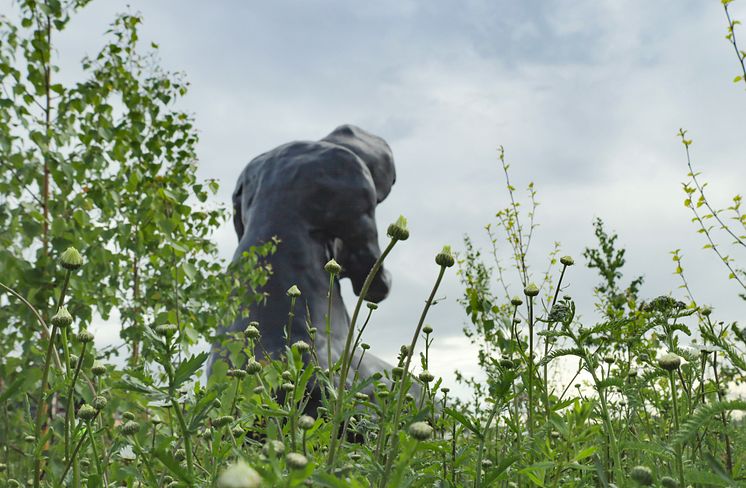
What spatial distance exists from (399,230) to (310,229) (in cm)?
582

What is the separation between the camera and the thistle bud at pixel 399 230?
3.38ft

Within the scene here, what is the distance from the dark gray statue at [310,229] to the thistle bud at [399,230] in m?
5.18

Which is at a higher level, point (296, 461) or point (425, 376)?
point (425, 376)

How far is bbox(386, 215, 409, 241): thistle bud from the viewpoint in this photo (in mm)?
1031

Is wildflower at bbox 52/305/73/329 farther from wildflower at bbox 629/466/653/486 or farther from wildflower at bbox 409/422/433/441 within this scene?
wildflower at bbox 629/466/653/486

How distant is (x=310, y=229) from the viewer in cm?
681

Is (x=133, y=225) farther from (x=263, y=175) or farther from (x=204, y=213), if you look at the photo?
(x=263, y=175)

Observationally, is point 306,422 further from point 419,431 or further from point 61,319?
point 61,319

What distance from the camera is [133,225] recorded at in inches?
159

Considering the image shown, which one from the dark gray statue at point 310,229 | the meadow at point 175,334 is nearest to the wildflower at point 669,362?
the meadow at point 175,334

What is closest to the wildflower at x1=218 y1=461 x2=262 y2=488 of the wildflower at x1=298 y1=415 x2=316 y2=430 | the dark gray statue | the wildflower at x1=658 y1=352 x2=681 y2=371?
the wildflower at x1=298 y1=415 x2=316 y2=430

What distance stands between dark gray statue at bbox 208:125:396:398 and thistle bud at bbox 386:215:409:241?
5.18 m

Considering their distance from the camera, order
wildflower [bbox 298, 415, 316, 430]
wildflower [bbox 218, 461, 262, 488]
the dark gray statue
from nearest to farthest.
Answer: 1. wildflower [bbox 218, 461, 262, 488]
2. wildflower [bbox 298, 415, 316, 430]
3. the dark gray statue

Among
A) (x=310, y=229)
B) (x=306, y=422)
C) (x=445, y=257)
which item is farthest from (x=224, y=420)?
(x=310, y=229)
